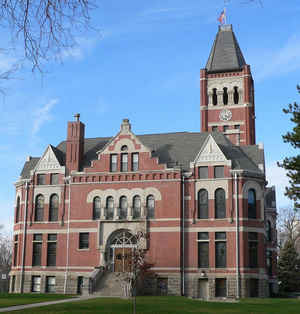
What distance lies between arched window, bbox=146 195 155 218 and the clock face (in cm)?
2353

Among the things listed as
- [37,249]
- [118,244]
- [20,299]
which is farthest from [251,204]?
[20,299]

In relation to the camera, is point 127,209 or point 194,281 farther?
point 127,209

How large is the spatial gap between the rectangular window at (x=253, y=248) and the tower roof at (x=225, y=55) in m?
30.0

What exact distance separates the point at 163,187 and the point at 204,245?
20.1 ft

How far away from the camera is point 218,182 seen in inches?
1738

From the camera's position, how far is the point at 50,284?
46.1 m

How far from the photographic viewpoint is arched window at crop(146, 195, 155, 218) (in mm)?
45031

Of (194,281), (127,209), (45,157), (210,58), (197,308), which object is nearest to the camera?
(197,308)

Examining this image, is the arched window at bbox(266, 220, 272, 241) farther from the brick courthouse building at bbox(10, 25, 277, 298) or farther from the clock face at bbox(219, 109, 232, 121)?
the clock face at bbox(219, 109, 232, 121)

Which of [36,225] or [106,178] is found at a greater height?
[106,178]

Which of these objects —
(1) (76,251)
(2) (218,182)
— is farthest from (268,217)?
(1) (76,251)

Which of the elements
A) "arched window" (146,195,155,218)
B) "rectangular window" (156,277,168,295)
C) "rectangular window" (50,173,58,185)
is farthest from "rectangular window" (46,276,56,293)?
"arched window" (146,195,155,218)

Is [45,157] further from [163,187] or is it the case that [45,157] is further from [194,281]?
[194,281]

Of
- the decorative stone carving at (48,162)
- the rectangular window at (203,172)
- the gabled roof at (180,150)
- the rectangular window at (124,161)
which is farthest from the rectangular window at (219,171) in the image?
the decorative stone carving at (48,162)
